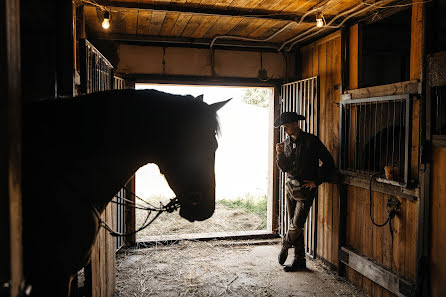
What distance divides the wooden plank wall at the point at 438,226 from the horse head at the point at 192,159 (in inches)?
76.1

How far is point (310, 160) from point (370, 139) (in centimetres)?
71

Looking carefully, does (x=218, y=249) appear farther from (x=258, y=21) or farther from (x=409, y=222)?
(x=258, y=21)

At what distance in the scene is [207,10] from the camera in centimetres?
371

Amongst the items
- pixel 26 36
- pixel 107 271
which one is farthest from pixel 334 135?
pixel 26 36

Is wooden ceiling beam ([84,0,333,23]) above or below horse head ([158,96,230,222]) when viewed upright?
Answer: above

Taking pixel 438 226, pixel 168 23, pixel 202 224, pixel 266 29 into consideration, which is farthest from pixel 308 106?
pixel 202 224

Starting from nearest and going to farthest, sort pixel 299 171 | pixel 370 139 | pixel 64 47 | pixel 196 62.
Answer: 1. pixel 64 47
2. pixel 370 139
3. pixel 299 171
4. pixel 196 62

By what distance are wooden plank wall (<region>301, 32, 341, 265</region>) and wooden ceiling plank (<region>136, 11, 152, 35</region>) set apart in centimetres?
228

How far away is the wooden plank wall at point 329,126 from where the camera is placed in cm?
421

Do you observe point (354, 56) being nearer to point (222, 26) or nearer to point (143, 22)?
point (222, 26)

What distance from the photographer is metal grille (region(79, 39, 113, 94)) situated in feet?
8.77

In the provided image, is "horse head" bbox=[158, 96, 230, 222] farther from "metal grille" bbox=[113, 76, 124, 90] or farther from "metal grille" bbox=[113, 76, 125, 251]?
"metal grille" bbox=[113, 76, 124, 90]

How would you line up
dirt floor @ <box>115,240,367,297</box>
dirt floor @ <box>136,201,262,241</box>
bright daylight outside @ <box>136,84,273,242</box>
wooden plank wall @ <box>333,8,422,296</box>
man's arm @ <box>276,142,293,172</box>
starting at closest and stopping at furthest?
wooden plank wall @ <box>333,8,422,296</box>, dirt floor @ <box>115,240,367,297</box>, man's arm @ <box>276,142,293,172</box>, dirt floor @ <box>136,201,262,241</box>, bright daylight outside @ <box>136,84,273,242</box>

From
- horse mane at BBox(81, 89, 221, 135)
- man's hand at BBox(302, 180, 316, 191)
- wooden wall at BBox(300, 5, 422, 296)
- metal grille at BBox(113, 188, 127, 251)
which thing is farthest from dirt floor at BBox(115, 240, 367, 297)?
horse mane at BBox(81, 89, 221, 135)
